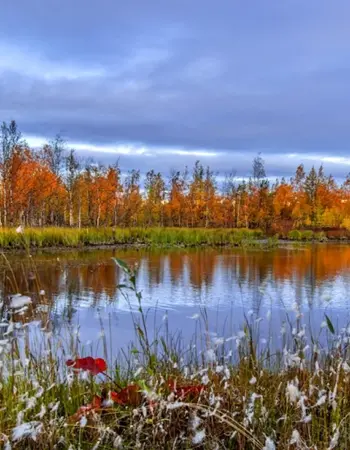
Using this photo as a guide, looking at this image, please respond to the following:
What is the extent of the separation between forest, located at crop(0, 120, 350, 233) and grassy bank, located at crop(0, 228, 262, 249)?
186 inches

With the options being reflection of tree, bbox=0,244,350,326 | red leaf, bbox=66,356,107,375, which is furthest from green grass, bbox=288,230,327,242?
red leaf, bbox=66,356,107,375

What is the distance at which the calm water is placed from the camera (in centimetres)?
700

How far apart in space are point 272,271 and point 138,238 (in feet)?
43.2

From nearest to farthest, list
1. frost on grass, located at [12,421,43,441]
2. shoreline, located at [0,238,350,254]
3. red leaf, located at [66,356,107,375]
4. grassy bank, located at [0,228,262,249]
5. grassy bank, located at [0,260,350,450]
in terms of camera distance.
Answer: frost on grass, located at [12,421,43,441] < grassy bank, located at [0,260,350,450] < red leaf, located at [66,356,107,375] < shoreline, located at [0,238,350,254] < grassy bank, located at [0,228,262,249]

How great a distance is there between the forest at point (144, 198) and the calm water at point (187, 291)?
38.8 feet

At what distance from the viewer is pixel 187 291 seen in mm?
10844

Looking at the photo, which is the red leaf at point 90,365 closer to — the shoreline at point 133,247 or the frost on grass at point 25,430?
the frost on grass at point 25,430

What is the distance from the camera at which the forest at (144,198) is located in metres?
28.8

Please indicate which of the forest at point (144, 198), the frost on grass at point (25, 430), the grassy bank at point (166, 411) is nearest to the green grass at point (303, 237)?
the forest at point (144, 198)

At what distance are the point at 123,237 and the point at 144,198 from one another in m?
14.7

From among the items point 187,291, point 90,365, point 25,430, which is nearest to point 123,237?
point 187,291

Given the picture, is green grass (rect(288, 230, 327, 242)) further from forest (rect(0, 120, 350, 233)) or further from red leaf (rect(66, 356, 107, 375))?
red leaf (rect(66, 356, 107, 375))

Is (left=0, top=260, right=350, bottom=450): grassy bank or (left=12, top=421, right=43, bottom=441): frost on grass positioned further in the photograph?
(left=0, top=260, right=350, bottom=450): grassy bank

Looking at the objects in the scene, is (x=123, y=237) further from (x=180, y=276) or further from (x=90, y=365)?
(x=90, y=365)
